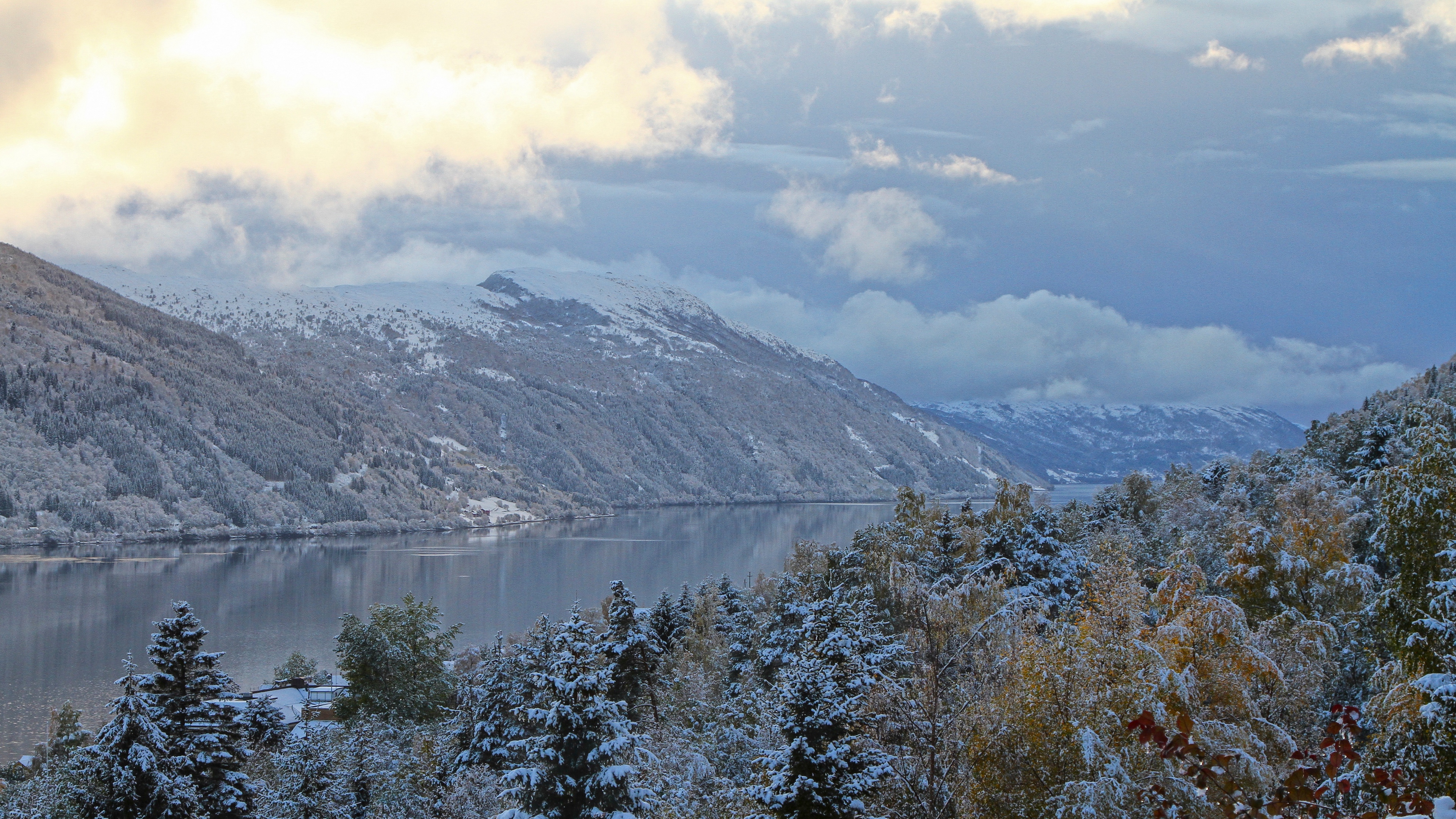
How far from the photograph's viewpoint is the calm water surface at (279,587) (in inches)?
2522

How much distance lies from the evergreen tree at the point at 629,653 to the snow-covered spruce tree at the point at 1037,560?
10966 millimetres

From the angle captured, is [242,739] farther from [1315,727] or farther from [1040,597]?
[1315,727]

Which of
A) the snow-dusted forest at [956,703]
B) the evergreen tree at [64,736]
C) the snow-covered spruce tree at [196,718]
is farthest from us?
the evergreen tree at [64,736]

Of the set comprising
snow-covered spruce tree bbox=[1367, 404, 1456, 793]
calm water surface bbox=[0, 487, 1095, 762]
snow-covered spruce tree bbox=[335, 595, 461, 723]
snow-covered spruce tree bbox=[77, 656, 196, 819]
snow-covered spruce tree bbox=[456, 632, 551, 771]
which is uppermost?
snow-covered spruce tree bbox=[1367, 404, 1456, 793]

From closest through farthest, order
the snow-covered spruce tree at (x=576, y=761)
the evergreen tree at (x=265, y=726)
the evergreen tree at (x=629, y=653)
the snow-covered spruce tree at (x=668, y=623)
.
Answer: the snow-covered spruce tree at (x=576, y=761) → the evergreen tree at (x=265, y=726) → the evergreen tree at (x=629, y=653) → the snow-covered spruce tree at (x=668, y=623)

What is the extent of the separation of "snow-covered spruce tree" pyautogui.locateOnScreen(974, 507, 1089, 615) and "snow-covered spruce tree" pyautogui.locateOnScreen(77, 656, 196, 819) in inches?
766

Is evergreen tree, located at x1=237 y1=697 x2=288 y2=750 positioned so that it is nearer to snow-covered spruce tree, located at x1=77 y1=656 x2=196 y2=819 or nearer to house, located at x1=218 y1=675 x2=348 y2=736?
house, located at x1=218 y1=675 x2=348 y2=736

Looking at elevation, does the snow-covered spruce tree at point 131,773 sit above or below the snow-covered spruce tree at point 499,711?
above

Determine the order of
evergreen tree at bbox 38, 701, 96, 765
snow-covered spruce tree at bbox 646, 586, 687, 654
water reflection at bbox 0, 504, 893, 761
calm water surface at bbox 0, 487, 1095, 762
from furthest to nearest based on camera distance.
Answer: water reflection at bbox 0, 504, 893, 761, calm water surface at bbox 0, 487, 1095, 762, snow-covered spruce tree at bbox 646, 586, 687, 654, evergreen tree at bbox 38, 701, 96, 765

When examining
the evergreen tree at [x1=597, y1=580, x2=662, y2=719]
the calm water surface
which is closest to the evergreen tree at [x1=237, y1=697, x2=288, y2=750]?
the evergreen tree at [x1=597, y1=580, x2=662, y2=719]

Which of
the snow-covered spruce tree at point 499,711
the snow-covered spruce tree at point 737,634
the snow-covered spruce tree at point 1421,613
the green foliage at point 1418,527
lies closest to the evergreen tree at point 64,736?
the snow-covered spruce tree at point 499,711

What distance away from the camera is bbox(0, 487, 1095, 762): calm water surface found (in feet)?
210

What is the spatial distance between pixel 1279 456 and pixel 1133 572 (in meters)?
56.3

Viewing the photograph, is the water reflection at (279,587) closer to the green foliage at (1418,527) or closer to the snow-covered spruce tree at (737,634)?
the snow-covered spruce tree at (737,634)
